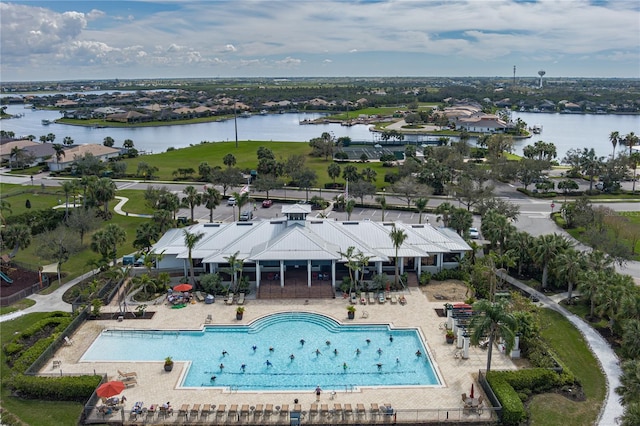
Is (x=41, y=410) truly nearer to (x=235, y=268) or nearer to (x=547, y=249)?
(x=235, y=268)

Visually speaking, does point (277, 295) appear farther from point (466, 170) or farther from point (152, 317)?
point (466, 170)

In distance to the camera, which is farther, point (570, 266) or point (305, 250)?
point (305, 250)

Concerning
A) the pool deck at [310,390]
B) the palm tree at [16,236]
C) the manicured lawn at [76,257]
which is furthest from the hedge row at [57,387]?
the palm tree at [16,236]

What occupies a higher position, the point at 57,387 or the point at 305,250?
the point at 305,250

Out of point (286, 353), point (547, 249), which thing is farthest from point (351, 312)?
point (547, 249)

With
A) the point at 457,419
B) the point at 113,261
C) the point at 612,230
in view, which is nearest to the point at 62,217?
the point at 113,261

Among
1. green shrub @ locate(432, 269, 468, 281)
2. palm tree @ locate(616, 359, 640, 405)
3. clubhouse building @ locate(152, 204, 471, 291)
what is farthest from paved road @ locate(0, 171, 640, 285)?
palm tree @ locate(616, 359, 640, 405)

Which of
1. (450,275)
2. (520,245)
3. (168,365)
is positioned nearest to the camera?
(168,365)
